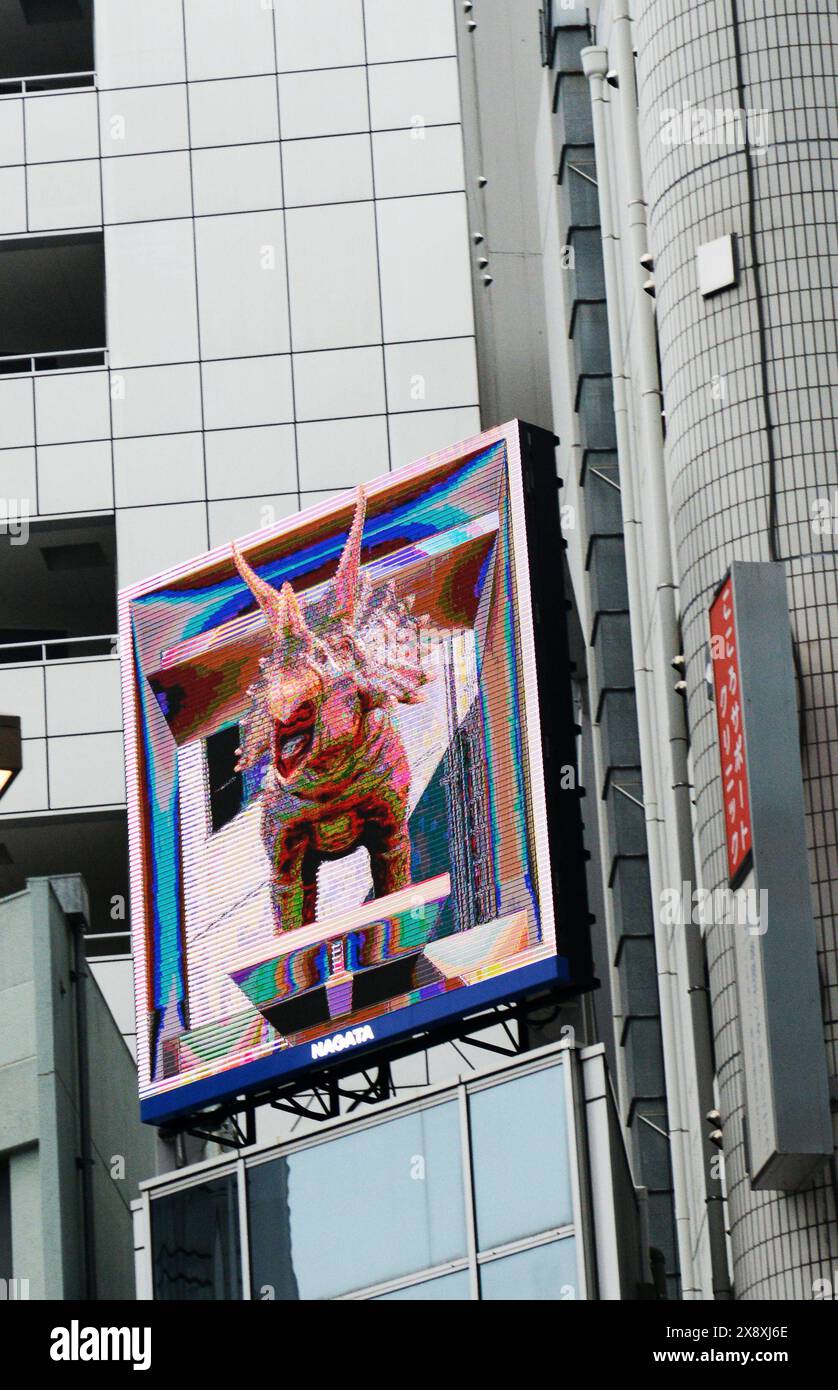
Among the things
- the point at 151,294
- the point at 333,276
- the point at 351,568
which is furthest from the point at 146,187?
the point at 351,568

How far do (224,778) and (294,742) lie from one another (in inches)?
44.1

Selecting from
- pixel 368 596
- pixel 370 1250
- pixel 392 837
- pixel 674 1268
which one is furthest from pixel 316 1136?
pixel 674 1268

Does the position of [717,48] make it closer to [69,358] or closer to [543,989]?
[543,989]

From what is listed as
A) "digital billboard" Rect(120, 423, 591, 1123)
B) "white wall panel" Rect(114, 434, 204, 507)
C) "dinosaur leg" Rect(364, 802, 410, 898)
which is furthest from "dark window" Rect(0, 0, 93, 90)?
"dinosaur leg" Rect(364, 802, 410, 898)

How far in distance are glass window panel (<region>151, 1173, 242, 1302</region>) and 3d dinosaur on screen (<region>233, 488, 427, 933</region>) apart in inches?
126

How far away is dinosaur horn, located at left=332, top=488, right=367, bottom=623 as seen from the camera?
29.5 metres

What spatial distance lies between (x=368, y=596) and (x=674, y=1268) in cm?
1157

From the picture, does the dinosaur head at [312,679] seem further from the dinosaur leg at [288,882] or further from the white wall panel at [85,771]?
the white wall panel at [85,771]

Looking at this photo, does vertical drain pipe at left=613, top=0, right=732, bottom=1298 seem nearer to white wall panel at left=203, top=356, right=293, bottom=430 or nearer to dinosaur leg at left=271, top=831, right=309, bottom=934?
dinosaur leg at left=271, top=831, right=309, bottom=934

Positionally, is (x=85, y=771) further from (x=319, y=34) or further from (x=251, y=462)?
(x=319, y=34)

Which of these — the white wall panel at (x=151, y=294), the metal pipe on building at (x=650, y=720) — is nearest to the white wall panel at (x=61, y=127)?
the white wall panel at (x=151, y=294)

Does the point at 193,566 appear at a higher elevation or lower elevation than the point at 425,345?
lower

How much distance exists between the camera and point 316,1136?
26047 millimetres

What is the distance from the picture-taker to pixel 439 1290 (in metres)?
24.5
